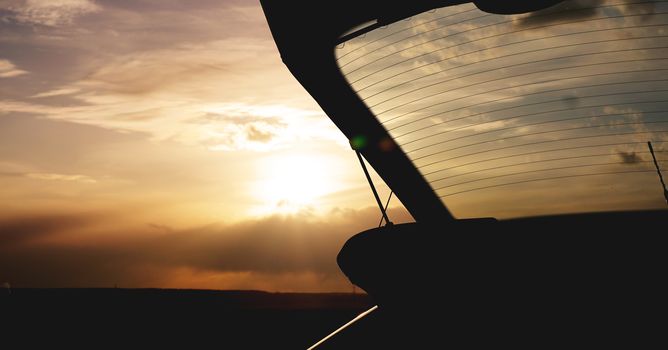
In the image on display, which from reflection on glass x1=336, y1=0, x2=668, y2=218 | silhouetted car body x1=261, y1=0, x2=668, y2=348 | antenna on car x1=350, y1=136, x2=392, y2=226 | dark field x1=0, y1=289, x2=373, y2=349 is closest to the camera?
silhouetted car body x1=261, y1=0, x2=668, y2=348

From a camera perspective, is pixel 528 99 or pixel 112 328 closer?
pixel 528 99

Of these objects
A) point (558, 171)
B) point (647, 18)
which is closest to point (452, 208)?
point (558, 171)

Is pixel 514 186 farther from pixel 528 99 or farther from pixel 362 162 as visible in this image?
pixel 362 162

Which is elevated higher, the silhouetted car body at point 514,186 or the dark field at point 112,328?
the silhouetted car body at point 514,186

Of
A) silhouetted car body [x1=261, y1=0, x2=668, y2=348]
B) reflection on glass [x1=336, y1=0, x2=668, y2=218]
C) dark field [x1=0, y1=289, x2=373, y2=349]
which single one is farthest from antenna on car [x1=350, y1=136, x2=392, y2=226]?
dark field [x1=0, y1=289, x2=373, y2=349]

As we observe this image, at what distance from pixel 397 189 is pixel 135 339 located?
57.2ft

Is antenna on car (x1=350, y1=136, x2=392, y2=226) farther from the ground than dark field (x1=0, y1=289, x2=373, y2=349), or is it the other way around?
antenna on car (x1=350, y1=136, x2=392, y2=226)

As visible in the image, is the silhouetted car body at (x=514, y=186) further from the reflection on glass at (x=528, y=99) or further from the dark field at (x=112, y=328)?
the dark field at (x=112, y=328)

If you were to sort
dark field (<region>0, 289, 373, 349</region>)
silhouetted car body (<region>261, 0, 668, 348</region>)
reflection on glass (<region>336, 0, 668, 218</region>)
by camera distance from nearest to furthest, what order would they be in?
silhouetted car body (<region>261, 0, 668, 348</region>) → reflection on glass (<region>336, 0, 668, 218</region>) → dark field (<region>0, 289, 373, 349</region>)

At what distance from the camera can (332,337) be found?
2.06m

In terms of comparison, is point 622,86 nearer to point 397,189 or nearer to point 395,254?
point 397,189

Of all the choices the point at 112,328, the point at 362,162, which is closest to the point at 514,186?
the point at 362,162

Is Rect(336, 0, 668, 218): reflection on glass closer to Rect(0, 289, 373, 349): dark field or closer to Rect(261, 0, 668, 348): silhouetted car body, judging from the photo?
Rect(261, 0, 668, 348): silhouetted car body

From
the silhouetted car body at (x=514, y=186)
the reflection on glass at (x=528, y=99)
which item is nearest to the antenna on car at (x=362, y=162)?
the silhouetted car body at (x=514, y=186)
